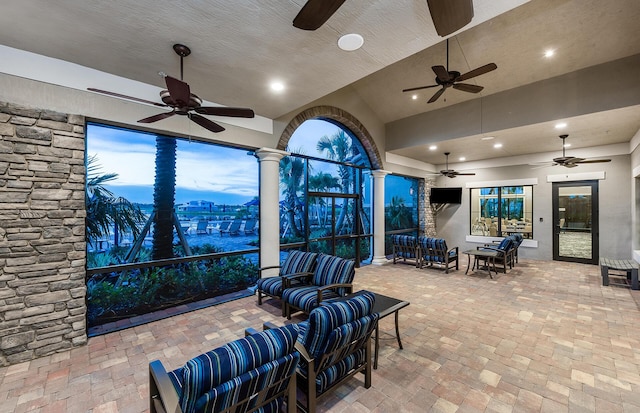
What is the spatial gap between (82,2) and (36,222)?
2272 millimetres

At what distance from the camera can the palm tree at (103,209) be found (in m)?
3.43

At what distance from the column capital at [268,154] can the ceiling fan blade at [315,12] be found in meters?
3.07

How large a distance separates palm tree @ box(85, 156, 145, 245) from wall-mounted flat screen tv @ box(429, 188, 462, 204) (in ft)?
29.4

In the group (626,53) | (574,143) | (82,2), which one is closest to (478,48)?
(626,53)

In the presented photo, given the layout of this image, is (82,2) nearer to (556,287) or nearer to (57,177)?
(57,177)

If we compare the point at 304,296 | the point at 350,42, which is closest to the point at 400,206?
the point at 304,296

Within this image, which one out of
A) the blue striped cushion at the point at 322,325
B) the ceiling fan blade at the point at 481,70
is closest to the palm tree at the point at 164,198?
the blue striped cushion at the point at 322,325

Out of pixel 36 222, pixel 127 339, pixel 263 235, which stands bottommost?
pixel 127 339

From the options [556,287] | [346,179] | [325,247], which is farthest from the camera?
[346,179]

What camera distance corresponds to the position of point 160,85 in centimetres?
362

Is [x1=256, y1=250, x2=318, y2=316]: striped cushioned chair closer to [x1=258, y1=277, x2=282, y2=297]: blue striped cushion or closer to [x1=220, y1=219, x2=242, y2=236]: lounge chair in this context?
[x1=258, y1=277, x2=282, y2=297]: blue striped cushion

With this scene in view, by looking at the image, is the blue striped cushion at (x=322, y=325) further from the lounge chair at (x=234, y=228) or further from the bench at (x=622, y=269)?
the bench at (x=622, y=269)

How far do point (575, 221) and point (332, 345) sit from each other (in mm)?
8990

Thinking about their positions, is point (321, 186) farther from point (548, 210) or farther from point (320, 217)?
point (548, 210)
